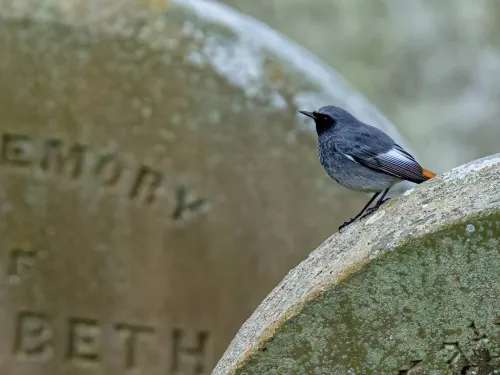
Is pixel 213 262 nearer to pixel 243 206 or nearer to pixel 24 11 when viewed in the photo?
pixel 243 206

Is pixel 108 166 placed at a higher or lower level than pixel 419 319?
higher

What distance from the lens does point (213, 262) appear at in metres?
2.84

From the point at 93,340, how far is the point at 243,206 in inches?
24.2

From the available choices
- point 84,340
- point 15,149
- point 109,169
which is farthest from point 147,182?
point 84,340

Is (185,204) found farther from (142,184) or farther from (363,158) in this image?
(363,158)

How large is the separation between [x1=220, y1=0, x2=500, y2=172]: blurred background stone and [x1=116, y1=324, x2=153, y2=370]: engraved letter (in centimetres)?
579

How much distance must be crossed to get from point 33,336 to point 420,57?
6497 millimetres

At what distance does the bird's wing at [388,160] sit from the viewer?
1938 millimetres

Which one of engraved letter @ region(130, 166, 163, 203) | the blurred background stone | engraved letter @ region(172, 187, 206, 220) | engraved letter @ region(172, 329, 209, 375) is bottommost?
engraved letter @ region(172, 329, 209, 375)

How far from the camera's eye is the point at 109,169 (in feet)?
9.16

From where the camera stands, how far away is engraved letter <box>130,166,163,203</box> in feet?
9.22

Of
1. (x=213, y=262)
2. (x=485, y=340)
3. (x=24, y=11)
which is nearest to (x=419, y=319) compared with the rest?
(x=485, y=340)

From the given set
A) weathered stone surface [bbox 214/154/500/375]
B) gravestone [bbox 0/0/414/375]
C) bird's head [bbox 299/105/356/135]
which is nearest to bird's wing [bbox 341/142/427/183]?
bird's head [bbox 299/105/356/135]

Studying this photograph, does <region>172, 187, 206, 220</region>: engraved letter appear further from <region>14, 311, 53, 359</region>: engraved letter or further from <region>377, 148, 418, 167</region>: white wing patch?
<region>377, 148, 418, 167</region>: white wing patch
